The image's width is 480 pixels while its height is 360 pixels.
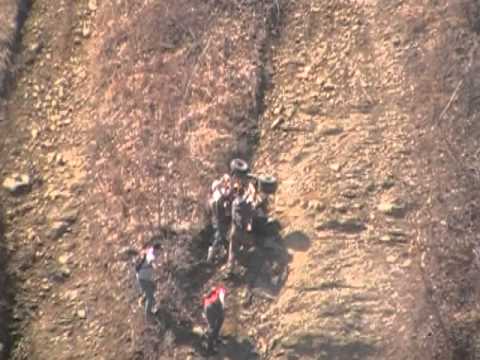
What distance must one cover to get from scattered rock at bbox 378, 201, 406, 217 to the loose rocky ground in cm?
3

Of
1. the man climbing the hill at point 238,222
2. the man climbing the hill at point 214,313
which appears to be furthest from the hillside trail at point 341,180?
the man climbing the hill at point 214,313

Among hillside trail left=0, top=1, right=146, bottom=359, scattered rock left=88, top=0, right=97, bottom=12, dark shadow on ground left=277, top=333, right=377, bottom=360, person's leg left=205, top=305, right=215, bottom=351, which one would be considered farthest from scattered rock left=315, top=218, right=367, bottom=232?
scattered rock left=88, top=0, right=97, bottom=12

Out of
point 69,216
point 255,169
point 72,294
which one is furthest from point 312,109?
point 72,294

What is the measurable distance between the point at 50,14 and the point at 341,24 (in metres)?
6.15

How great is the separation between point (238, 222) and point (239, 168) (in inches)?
51.0

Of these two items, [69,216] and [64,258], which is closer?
[64,258]

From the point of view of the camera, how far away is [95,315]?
1434 centimetres

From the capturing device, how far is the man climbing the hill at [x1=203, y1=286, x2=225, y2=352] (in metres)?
13.1

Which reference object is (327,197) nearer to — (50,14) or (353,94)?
(353,94)

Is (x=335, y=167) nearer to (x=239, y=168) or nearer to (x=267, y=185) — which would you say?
(x=267, y=185)

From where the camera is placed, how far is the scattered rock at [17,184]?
1575 centimetres

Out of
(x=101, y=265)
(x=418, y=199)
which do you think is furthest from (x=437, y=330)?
(x=101, y=265)

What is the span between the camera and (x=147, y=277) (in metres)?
13.6

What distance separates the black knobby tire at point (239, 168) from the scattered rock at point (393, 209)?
2525 millimetres
